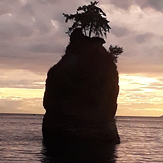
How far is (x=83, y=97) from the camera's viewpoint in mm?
57875

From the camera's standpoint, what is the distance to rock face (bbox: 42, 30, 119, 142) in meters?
57.1

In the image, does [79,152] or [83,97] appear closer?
[79,152]

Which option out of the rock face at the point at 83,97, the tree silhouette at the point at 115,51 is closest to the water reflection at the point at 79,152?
the rock face at the point at 83,97

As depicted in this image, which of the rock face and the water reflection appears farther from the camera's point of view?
the rock face

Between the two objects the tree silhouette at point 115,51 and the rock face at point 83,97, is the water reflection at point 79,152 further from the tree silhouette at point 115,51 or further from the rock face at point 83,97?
the tree silhouette at point 115,51

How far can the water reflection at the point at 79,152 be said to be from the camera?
4338 centimetres

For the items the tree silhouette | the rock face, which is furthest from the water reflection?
the tree silhouette

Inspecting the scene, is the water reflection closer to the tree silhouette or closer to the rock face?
the rock face

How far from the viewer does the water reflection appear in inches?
1708

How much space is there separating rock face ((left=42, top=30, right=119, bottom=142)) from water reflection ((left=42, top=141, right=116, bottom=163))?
1.47 m

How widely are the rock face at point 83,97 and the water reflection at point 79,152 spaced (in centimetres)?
147

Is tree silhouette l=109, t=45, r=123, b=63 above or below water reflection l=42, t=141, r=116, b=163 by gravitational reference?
above

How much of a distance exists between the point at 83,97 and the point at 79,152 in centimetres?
1082

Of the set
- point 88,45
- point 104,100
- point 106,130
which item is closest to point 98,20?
point 88,45
